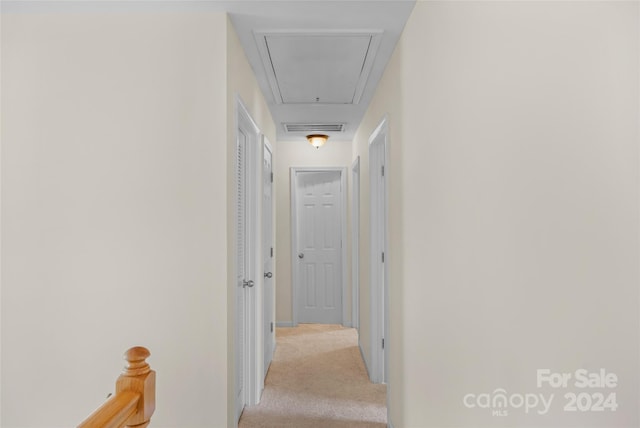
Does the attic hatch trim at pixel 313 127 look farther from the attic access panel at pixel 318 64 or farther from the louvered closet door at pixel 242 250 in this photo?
the louvered closet door at pixel 242 250

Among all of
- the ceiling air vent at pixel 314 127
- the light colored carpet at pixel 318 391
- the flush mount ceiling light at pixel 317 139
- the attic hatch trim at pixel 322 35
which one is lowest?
the light colored carpet at pixel 318 391

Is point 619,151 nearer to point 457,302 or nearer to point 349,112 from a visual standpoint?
point 457,302

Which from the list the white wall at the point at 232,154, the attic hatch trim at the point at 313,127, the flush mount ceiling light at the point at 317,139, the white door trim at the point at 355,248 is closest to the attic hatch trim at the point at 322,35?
the white wall at the point at 232,154

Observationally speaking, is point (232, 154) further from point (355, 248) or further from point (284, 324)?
point (284, 324)

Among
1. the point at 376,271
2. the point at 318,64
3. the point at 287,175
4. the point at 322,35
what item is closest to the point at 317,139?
the point at 287,175

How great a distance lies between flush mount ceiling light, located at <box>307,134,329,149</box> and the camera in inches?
194

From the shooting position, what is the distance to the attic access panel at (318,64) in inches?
97.6

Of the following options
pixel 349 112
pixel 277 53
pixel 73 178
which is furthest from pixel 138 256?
pixel 349 112

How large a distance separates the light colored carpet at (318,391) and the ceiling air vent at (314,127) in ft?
7.76

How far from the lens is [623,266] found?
3.15 ft

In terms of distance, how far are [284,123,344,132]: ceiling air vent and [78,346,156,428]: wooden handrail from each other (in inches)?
142

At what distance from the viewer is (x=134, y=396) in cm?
112

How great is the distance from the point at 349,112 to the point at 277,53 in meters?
1.49

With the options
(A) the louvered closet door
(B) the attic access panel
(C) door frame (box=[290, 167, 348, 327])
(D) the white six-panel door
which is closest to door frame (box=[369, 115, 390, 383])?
(B) the attic access panel
